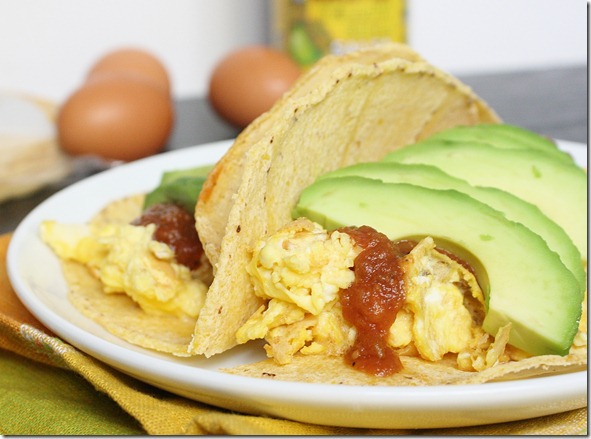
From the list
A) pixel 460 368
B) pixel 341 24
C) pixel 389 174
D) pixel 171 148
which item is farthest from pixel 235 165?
pixel 341 24

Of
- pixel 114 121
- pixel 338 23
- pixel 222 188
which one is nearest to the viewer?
pixel 222 188

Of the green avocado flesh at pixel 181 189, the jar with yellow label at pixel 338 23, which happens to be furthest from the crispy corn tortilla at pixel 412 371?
the jar with yellow label at pixel 338 23

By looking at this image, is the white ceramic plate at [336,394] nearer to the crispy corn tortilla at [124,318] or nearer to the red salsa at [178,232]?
the crispy corn tortilla at [124,318]

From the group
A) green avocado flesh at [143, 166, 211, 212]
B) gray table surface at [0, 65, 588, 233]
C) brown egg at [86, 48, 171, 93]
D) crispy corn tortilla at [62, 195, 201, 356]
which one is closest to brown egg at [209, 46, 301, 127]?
gray table surface at [0, 65, 588, 233]

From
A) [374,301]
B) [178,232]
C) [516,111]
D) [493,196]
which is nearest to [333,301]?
[374,301]

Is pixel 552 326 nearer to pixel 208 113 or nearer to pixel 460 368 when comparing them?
pixel 460 368

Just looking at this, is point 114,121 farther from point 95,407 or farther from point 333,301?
point 333,301

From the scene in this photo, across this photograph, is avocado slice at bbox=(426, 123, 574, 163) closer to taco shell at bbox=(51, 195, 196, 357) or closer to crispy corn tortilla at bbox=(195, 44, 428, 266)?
crispy corn tortilla at bbox=(195, 44, 428, 266)
